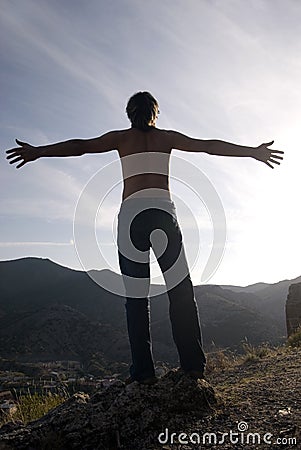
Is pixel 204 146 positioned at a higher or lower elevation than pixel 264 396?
higher

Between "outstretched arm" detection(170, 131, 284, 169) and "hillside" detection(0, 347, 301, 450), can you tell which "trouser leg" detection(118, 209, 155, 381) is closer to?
"hillside" detection(0, 347, 301, 450)

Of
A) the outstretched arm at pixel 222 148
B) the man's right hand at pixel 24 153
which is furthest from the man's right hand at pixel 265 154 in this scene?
the man's right hand at pixel 24 153

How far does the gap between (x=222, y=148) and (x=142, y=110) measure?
2.23 ft

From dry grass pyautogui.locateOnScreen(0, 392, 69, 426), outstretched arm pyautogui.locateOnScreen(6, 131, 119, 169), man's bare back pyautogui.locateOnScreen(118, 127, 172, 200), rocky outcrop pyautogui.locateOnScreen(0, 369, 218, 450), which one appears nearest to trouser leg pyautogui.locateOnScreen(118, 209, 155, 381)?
rocky outcrop pyautogui.locateOnScreen(0, 369, 218, 450)

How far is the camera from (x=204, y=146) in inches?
139

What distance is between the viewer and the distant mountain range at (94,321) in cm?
3108

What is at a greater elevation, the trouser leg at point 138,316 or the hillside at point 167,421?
the trouser leg at point 138,316

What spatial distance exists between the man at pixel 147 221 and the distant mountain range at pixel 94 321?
1874 centimetres

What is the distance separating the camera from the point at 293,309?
12633 mm

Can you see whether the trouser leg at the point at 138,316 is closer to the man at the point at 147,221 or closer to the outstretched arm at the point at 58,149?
the man at the point at 147,221

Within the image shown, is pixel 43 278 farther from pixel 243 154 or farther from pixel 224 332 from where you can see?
pixel 243 154

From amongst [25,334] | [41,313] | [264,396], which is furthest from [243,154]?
[41,313]

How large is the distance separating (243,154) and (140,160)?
2.63ft

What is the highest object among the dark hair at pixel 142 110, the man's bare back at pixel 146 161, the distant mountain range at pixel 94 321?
the dark hair at pixel 142 110
